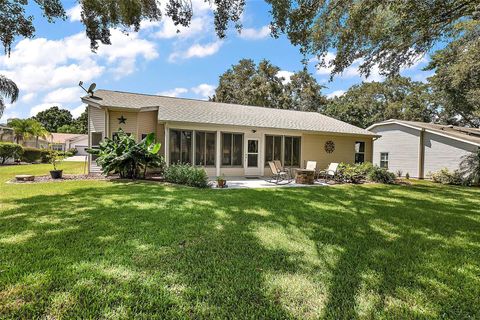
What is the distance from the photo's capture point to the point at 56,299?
8.79ft

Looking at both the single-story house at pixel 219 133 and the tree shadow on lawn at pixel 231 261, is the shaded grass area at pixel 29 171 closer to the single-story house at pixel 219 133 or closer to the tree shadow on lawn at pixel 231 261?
the single-story house at pixel 219 133

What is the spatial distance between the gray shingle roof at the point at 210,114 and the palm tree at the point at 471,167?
653 centimetres

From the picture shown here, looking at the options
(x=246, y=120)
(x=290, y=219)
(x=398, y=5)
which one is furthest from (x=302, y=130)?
(x=290, y=219)

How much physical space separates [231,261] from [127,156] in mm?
8678

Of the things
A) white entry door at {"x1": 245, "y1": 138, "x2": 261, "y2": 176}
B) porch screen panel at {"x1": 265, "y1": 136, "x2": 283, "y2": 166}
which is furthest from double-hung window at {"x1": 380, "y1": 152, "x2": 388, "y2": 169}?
white entry door at {"x1": 245, "y1": 138, "x2": 261, "y2": 176}

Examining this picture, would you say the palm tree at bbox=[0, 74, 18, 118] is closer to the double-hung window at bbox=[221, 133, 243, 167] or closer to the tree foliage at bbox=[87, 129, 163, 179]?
the tree foliage at bbox=[87, 129, 163, 179]

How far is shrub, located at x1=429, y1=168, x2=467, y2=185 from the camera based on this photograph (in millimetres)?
15477

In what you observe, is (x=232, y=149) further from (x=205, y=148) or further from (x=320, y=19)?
(x=320, y=19)

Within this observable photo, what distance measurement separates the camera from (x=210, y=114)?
14766mm

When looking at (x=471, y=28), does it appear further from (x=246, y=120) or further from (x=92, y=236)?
(x=92, y=236)

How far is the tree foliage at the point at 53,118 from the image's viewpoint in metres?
66.6

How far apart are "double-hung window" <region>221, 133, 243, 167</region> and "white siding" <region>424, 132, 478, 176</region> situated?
14.4 metres

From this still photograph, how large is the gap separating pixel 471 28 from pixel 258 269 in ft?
45.4

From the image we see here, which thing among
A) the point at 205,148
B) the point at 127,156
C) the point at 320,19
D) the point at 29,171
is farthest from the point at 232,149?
the point at 29,171
